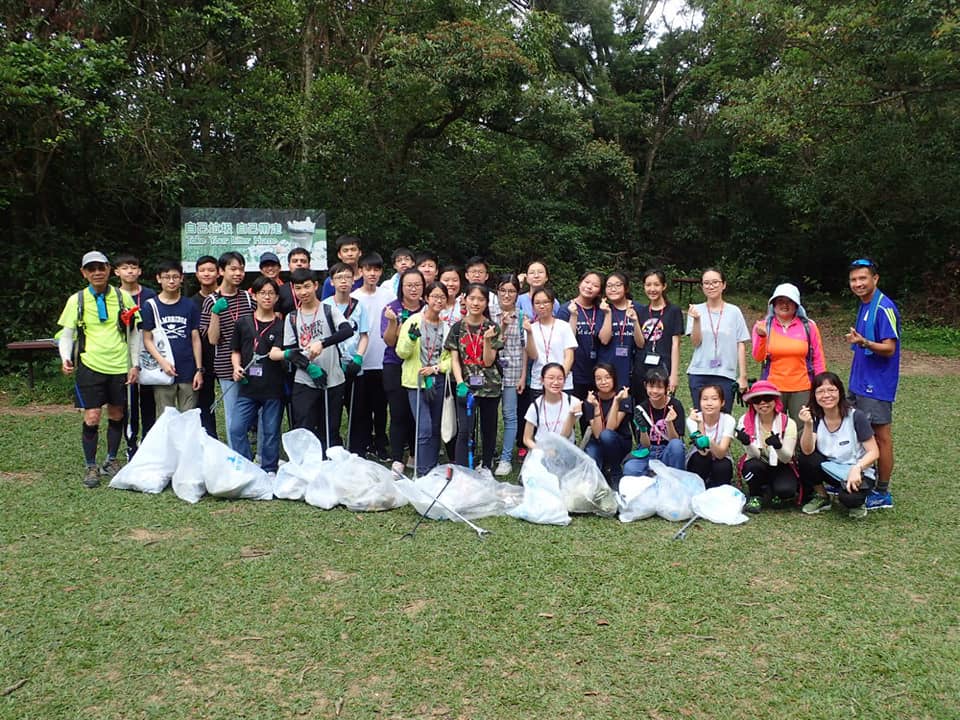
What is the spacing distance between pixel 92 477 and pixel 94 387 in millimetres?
582

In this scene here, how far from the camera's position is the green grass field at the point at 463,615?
2.58 metres

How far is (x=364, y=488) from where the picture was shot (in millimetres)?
4410

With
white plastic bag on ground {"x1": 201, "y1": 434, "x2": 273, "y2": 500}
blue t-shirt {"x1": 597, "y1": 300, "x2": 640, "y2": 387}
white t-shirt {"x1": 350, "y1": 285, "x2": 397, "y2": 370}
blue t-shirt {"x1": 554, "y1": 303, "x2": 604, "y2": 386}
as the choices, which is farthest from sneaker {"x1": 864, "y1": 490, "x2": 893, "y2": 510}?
white plastic bag on ground {"x1": 201, "y1": 434, "x2": 273, "y2": 500}

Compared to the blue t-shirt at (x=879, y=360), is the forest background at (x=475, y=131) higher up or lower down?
higher up

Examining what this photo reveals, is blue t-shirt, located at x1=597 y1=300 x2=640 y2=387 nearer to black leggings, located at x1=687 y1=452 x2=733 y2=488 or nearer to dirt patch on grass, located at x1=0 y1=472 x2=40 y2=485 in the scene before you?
black leggings, located at x1=687 y1=452 x2=733 y2=488

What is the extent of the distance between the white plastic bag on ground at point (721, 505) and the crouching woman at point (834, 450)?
466 mm

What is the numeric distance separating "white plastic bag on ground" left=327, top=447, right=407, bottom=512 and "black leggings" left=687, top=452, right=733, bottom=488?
5.84 ft

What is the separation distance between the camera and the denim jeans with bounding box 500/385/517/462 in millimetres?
5316

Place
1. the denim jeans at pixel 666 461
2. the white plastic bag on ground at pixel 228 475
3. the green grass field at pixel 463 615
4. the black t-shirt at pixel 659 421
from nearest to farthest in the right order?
the green grass field at pixel 463 615
the white plastic bag on ground at pixel 228 475
the denim jeans at pixel 666 461
the black t-shirt at pixel 659 421

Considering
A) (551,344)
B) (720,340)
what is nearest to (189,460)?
(551,344)

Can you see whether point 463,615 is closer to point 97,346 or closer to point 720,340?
point 720,340

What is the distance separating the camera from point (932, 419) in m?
7.25

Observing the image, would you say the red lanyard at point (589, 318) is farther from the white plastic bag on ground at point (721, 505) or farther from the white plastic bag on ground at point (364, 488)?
the white plastic bag on ground at point (364, 488)

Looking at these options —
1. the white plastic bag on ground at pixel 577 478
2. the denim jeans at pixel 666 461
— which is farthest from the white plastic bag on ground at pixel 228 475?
the denim jeans at pixel 666 461
